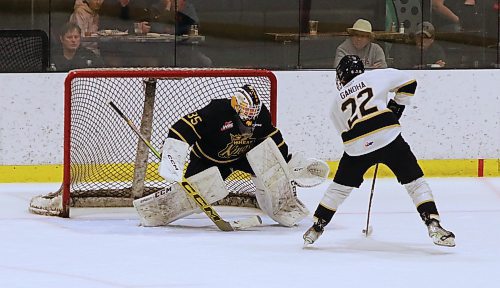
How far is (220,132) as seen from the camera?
5.54m

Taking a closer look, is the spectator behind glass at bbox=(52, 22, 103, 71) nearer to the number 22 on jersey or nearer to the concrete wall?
the concrete wall

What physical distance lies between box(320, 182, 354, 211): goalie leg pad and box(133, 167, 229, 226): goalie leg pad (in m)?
0.68

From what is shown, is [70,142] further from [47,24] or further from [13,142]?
[47,24]

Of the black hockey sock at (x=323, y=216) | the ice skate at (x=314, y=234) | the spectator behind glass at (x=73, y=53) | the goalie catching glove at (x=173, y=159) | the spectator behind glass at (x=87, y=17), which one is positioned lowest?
the ice skate at (x=314, y=234)

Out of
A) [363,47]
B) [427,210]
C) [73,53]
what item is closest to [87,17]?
[73,53]

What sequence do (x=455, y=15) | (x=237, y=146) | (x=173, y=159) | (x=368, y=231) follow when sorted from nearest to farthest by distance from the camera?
(x=173, y=159)
(x=368, y=231)
(x=237, y=146)
(x=455, y=15)

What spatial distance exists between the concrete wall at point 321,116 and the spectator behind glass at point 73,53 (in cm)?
28

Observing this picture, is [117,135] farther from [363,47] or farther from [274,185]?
[363,47]

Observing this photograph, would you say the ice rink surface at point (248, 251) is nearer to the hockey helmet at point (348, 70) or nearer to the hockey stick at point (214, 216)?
the hockey stick at point (214, 216)

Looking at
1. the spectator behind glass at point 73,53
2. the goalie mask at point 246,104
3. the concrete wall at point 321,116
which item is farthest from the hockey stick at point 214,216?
the spectator behind glass at point 73,53

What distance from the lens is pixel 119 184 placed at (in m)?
6.41

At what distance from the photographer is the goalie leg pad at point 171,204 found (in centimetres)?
556

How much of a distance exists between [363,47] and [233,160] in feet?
7.39

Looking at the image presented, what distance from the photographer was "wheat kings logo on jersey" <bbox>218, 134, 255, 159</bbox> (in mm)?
5578
